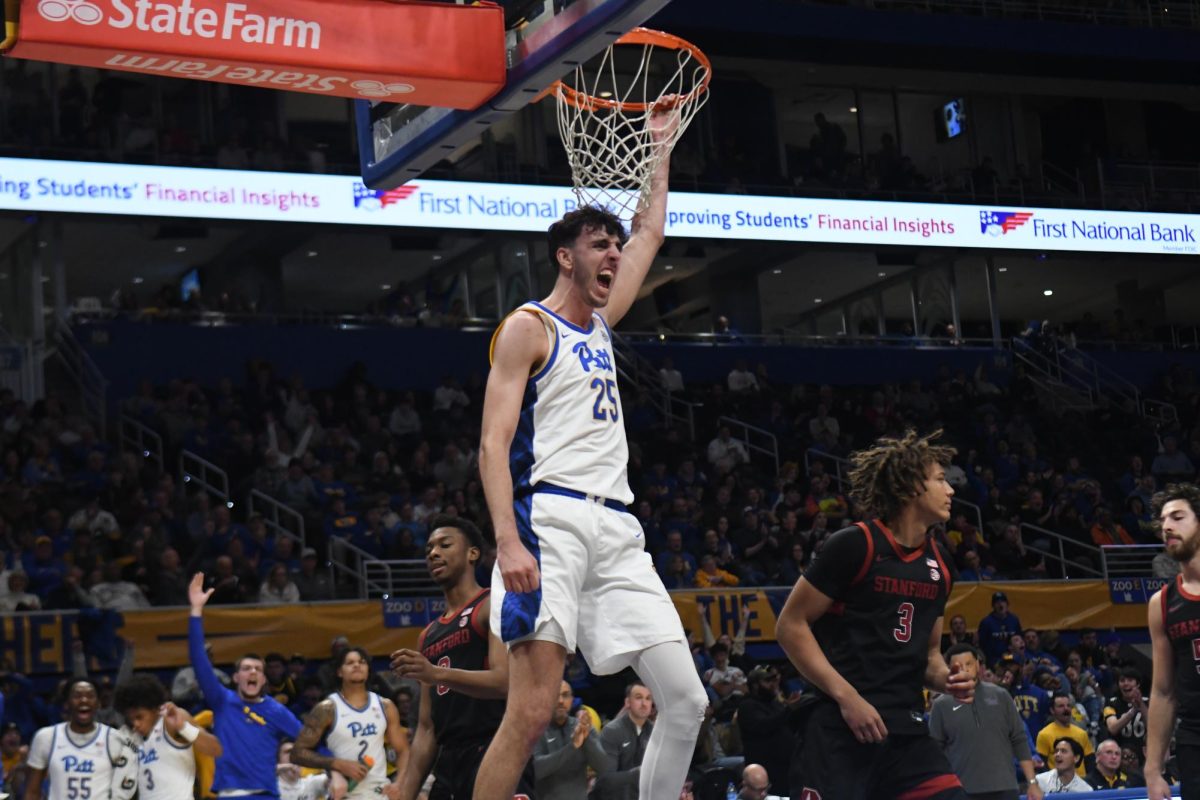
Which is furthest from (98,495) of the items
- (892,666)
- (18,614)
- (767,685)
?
(892,666)

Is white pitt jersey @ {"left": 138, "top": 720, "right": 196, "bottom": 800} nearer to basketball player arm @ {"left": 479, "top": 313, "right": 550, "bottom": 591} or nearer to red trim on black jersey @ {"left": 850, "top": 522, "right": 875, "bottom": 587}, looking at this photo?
basketball player arm @ {"left": 479, "top": 313, "right": 550, "bottom": 591}

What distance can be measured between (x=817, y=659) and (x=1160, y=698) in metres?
2.23

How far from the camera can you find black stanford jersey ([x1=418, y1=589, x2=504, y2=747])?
6570mm

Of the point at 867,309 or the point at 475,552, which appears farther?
the point at 867,309

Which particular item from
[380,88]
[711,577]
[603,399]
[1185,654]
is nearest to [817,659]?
[603,399]

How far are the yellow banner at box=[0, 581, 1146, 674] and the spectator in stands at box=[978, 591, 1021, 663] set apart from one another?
20.3 inches

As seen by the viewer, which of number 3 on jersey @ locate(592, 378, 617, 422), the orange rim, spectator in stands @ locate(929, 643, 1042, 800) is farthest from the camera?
spectator in stands @ locate(929, 643, 1042, 800)

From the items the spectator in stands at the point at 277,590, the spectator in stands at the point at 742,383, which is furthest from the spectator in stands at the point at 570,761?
the spectator in stands at the point at 742,383

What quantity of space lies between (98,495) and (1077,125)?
2421 centimetres

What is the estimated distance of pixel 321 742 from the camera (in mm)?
A: 9156

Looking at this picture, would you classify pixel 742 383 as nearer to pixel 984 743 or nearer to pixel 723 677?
pixel 723 677

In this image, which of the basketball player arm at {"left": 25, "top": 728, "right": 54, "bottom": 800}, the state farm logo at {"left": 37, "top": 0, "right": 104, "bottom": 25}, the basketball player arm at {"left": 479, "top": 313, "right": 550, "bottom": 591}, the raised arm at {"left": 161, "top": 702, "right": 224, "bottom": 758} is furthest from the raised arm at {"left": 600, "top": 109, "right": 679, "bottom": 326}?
the basketball player arm at {"left": 25, "top": 728, "right": 54, "bottom": 800}

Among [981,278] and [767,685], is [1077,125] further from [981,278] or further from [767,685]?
[767,685]

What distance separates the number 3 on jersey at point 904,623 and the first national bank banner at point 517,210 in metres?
14.7
